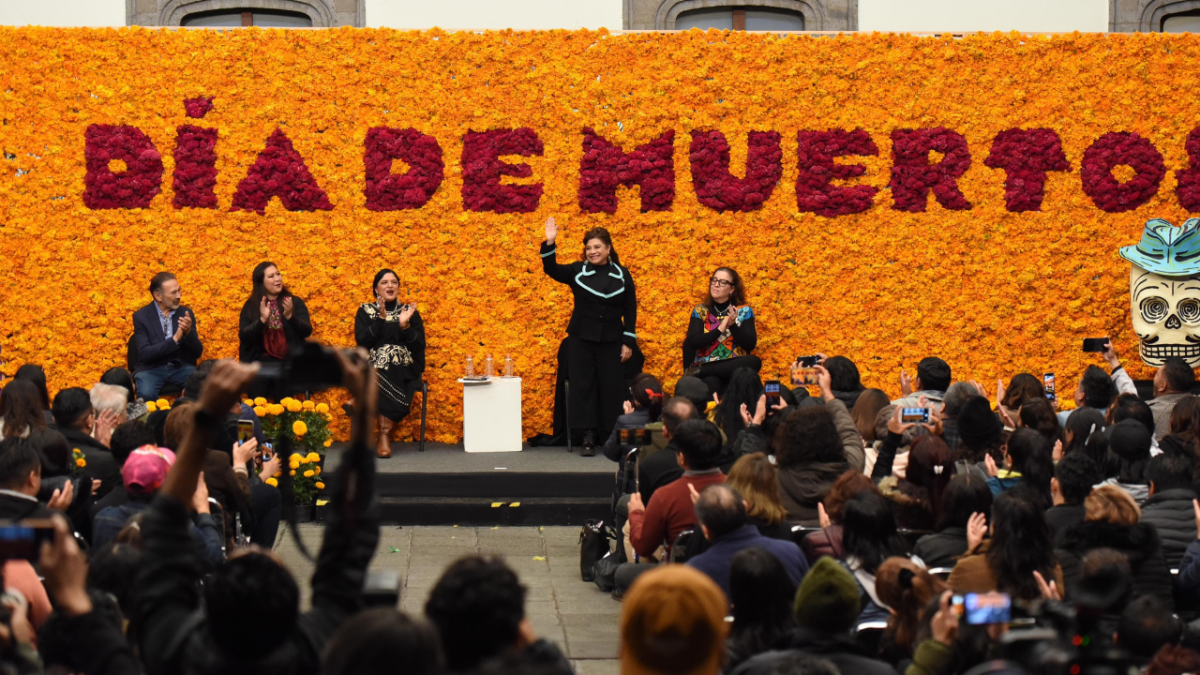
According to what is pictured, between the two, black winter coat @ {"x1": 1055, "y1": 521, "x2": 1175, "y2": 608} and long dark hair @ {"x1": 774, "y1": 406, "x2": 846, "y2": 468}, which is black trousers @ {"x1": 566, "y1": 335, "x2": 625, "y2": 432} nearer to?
long dark hair @ {"x1": 774, "y1": 406, "x2": 846, "y2": 468}

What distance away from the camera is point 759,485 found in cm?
579

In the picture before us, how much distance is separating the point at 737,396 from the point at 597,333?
1.93 metres

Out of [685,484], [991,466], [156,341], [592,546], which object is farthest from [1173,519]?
[156,341]

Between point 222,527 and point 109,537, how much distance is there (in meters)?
0.72

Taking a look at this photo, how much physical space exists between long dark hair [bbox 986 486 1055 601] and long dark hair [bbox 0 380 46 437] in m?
5.21

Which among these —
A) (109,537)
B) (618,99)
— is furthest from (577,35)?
(109,537)

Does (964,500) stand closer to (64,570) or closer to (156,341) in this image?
(64,570)

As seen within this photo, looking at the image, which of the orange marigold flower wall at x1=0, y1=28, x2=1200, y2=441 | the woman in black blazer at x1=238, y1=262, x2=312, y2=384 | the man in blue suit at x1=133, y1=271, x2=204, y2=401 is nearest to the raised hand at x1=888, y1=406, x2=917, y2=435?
the orange marigold flower wall at x1=0, y1=28, x2=1200, y2=441

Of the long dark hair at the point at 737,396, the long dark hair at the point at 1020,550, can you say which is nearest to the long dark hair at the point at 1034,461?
the long dark hair at the point at 1020,550

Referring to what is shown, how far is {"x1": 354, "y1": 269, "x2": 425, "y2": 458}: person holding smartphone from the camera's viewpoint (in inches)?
431

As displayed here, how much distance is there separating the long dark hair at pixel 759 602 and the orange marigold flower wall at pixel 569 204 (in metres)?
7.62

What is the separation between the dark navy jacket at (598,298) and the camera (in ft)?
36.3

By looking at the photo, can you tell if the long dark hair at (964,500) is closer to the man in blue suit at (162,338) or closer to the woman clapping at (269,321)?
the woman clapping at (269,321)

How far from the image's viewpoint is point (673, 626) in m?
3.03
